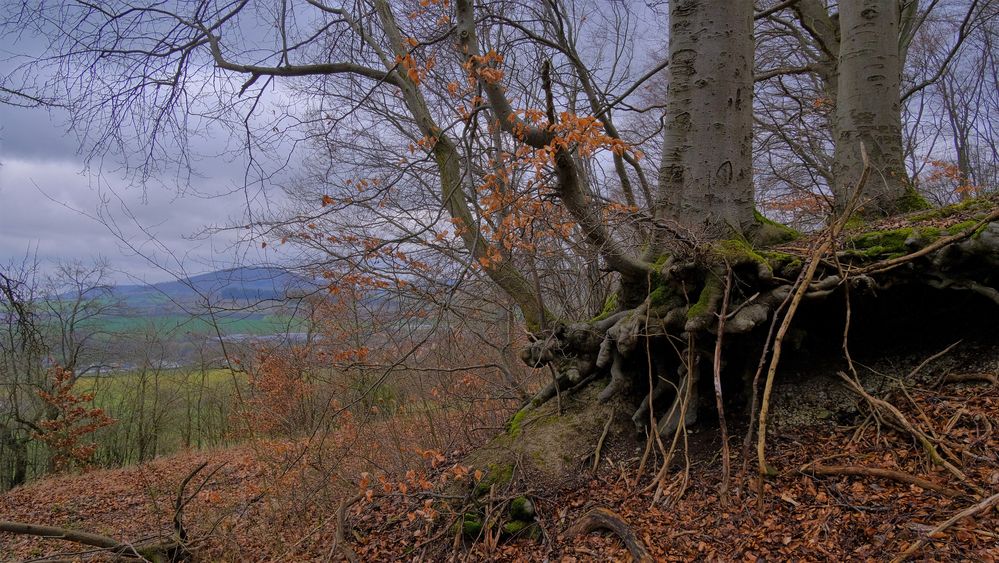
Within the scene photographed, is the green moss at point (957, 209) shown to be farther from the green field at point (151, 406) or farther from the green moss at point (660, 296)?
the green field at point (151, 406)

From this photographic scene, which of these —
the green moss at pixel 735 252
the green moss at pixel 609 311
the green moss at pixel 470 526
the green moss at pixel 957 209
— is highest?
the green moss at pixel 957 209

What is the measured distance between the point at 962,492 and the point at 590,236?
2294 mm

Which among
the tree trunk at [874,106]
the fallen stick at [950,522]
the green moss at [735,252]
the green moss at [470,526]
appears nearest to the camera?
the fallen stick at [950,522]

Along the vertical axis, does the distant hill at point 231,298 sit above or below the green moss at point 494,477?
above

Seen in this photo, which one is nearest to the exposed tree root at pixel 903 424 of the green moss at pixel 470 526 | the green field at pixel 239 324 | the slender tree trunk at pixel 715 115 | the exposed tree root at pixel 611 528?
the slender tree trunk at pixel 715 115

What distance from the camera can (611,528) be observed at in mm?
2973

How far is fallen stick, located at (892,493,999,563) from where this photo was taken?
202 centimetres

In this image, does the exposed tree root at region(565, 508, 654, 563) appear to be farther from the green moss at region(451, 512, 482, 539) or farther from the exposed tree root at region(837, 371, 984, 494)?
the exposed tree root at region(837, 371, 984, 494)

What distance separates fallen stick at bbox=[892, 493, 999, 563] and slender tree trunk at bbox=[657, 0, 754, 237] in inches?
78.6

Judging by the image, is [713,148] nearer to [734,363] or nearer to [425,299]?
[734,363]

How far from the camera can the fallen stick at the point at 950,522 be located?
202 cm

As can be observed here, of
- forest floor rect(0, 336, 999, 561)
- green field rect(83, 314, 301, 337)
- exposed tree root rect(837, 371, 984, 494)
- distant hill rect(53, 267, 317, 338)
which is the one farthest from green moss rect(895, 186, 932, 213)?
green field rect(83, 314, 301, 337)

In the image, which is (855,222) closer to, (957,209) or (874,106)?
(957,209)

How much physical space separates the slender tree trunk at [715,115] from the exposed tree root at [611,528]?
6.63ft
